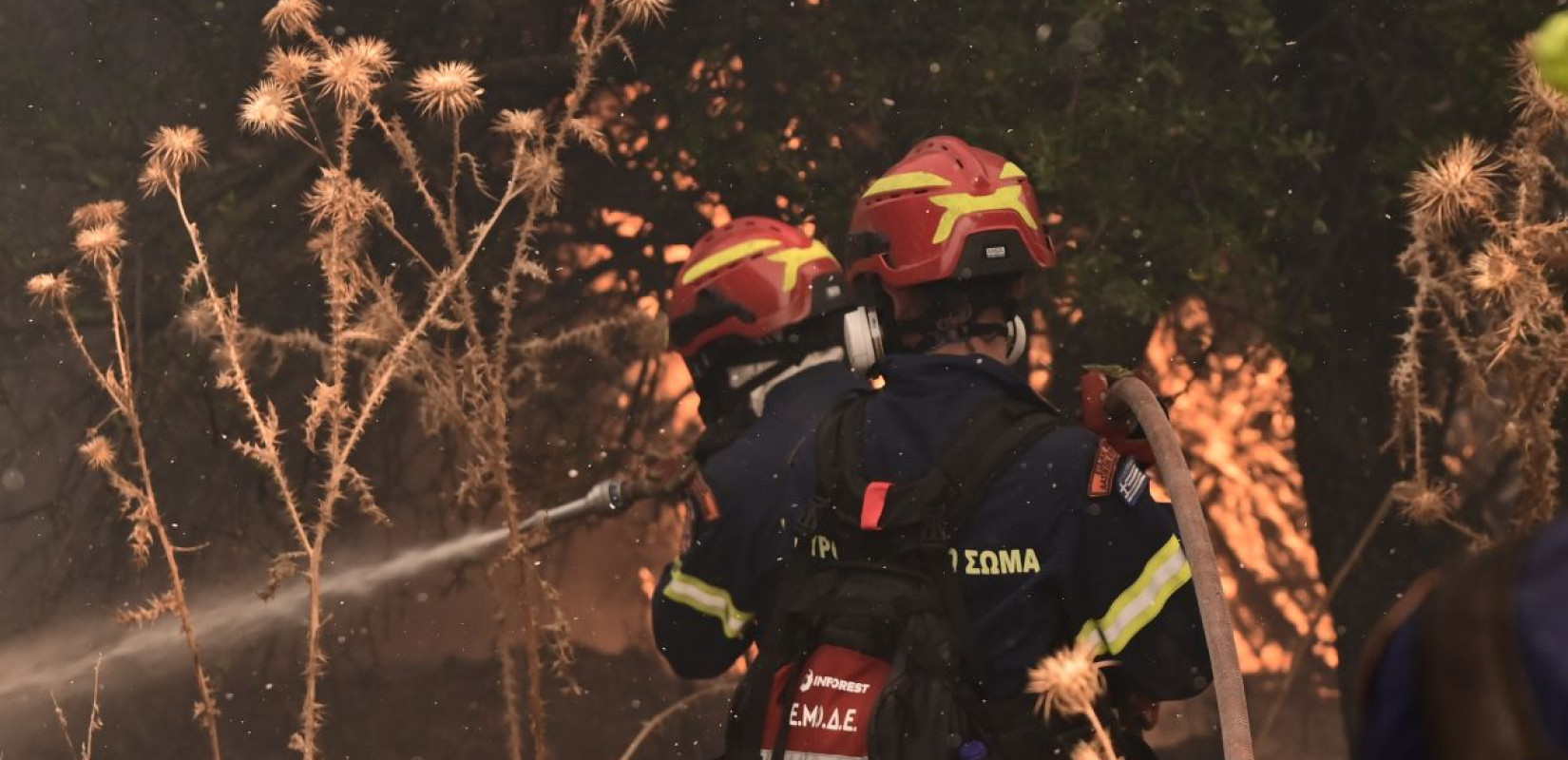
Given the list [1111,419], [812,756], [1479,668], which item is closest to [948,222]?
[1111,419]

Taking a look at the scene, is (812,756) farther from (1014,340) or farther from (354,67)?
(354,67)

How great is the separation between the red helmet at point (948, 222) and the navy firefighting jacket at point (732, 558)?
295 millimetres

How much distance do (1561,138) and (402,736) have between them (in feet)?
16.7

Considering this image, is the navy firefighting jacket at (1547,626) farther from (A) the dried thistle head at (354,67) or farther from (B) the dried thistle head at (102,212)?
(B) the dried thistle head at (102,212)

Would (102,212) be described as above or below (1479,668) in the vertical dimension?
above

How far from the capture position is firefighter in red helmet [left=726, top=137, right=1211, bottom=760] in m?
2.67

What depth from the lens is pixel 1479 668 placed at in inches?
34.2

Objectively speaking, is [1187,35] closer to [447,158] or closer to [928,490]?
[447,158]

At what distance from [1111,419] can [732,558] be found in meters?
0.76

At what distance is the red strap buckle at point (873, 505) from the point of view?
2.71 m

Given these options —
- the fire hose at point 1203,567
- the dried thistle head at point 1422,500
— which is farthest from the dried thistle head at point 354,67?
the dried thistle head at point 1422,500

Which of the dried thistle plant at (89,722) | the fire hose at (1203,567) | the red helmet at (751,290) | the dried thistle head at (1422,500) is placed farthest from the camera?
the dried thistle plant at (89,722)

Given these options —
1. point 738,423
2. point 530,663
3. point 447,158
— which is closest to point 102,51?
point 447,158

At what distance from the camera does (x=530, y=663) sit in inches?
175
